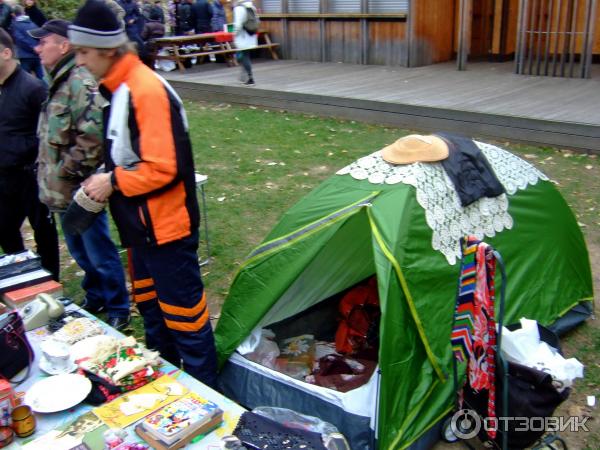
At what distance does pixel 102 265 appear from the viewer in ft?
12.9

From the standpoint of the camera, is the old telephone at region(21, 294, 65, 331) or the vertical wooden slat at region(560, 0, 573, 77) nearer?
the old telephone at region(21, 294, 65, 331)

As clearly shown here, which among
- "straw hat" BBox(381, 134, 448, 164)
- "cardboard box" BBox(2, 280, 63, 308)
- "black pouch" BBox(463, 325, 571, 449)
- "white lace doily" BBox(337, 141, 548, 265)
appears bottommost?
"black pouch" BBox(463, 325, 571, 449)

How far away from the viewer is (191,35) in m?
13.5

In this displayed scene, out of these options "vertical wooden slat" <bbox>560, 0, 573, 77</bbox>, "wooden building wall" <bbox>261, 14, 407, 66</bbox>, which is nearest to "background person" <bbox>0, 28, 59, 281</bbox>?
"vertical wooden slat" <bbox>560, 0, 573, 77</bbox>

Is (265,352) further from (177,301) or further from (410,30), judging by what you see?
(410,30)

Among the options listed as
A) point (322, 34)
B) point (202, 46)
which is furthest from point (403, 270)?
point (202, 46)

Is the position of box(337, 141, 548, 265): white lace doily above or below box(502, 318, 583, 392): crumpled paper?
above

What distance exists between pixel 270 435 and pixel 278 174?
15.7 feet

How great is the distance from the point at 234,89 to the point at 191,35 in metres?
3.58

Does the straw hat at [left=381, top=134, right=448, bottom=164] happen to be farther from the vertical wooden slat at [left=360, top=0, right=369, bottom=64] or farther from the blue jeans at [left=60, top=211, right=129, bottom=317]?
the vertical wooden slat at [left=360, top=0, right=369, bottom=64]

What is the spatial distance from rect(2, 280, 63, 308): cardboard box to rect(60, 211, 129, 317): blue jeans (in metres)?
0.33

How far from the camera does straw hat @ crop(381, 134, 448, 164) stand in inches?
131

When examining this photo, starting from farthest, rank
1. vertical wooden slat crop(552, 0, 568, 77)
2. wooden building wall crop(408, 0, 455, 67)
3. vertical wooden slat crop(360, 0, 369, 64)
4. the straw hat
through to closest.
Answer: vertical wooden slat crop(360, 0, 369, 64) < wooden building wall crop(408, 0, 455, 67) < vertical wooden slat crop(552, 0, 568, 77) < the straw hat

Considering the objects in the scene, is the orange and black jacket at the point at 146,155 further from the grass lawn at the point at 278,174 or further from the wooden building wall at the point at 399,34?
the wooden building wall at the point at 399,34
